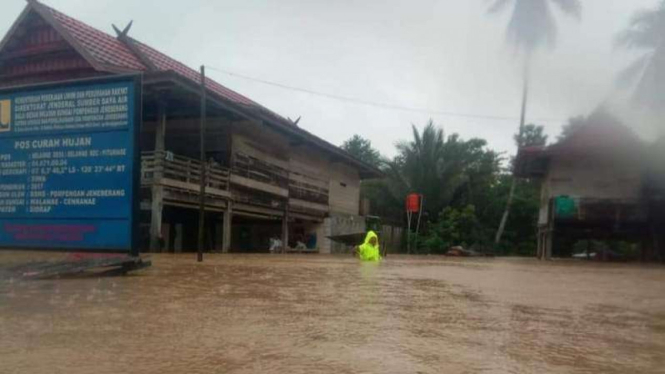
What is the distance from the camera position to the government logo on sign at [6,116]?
26.7 ft

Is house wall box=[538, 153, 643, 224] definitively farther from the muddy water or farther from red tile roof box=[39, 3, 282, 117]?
the muddy water

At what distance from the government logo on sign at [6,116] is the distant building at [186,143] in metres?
3.34

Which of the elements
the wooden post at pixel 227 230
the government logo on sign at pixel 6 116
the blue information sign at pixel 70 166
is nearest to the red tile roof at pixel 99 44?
the wooden post at pixel 227 230

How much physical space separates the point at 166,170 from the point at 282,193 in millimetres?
7034

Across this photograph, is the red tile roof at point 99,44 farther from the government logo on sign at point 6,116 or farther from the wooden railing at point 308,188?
the wooden railing at point 308,188

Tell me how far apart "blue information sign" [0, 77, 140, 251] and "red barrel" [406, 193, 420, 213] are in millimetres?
22033

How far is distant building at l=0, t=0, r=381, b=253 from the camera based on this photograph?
14.3 m

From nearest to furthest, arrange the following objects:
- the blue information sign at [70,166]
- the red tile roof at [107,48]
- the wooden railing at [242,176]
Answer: the blue information sign at [70,166]
the wooden railing at [242,176]
the red tile roof at [107,48]

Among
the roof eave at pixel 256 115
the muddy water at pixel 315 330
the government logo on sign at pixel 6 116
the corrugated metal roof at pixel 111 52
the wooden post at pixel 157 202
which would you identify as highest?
the corrugated metal roof at pixel 111 52

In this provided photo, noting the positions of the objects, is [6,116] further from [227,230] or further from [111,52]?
[227,230]

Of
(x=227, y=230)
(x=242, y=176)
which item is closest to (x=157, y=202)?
(x=227, y=230)

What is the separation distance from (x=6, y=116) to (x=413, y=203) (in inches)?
890

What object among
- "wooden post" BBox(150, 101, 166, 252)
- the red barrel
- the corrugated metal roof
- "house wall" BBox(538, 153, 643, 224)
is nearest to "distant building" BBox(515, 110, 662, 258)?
"house wall" BBox(538, 153, 643, 224)

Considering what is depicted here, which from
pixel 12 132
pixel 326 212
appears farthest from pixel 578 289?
pixel 326 212
